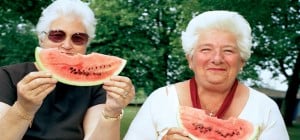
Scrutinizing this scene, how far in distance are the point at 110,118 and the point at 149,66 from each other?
2533 centimetres

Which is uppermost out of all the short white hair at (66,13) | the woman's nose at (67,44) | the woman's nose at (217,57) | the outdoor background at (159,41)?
the short white hair at (66,13)

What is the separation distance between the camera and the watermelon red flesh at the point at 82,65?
3326 millimetres

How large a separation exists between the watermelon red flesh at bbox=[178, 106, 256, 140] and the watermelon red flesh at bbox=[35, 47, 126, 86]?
1.77 feet

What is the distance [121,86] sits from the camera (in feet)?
10.2

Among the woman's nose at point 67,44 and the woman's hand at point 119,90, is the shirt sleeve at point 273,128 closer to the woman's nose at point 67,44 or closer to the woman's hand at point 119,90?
the woman's hand at point 119,90

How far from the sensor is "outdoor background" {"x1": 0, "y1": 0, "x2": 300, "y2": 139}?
21.8 meters

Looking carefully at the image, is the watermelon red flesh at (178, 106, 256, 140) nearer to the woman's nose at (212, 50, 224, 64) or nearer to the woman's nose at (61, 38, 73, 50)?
the woman's nose at (212, 50, 224, 64)

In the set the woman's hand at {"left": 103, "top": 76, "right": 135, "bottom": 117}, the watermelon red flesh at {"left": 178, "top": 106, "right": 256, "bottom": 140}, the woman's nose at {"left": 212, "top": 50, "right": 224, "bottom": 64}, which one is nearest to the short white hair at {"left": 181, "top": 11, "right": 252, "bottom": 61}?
the woman's nose at {"left": 212, "top": 50, "right": 224, "bottom": 64}

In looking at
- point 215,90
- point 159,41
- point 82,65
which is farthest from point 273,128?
point 159,41

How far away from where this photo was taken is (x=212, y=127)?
3.27 meters

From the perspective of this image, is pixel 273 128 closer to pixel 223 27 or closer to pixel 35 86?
pixel 223 27

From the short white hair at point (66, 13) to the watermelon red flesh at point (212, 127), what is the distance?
36.8 inches

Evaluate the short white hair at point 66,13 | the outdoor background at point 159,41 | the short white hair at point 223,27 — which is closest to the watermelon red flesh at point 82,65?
the short white hair at point 66,13

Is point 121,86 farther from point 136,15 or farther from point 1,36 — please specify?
point 136,15
